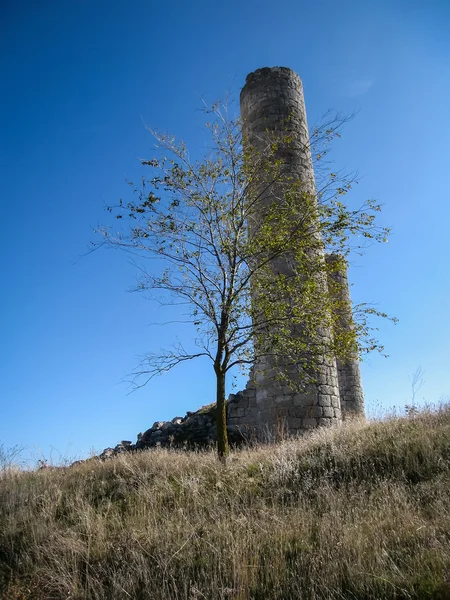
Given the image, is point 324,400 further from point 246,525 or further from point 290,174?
point 246,525

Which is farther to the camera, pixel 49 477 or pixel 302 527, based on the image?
pixel 49 477

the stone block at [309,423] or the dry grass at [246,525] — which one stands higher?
the stone block at [309,423]

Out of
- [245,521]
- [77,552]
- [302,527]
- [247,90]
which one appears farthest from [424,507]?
[247,90]

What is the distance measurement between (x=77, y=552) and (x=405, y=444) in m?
5.36

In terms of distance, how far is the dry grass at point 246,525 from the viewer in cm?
461

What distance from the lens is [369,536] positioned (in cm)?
511

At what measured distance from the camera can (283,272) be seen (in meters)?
13.0

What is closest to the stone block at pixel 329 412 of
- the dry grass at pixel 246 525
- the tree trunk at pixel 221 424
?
the dry grass at pixel 246 525

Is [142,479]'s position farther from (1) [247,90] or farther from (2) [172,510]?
(1) [247,90]

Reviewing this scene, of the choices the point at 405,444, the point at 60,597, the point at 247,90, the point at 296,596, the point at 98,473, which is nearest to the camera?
the point at 296,596

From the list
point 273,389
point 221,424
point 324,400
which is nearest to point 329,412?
point 324,400

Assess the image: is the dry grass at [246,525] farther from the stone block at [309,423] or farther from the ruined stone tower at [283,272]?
the ruined stone tower at [283,272]

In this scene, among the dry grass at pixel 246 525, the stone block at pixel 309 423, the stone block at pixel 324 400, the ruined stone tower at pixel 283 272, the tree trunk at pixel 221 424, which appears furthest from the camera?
the stone block at pixel 324 400

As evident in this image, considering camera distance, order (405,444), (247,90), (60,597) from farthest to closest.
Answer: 1. (247,90)
2. (405,444)
3. (60,597)
